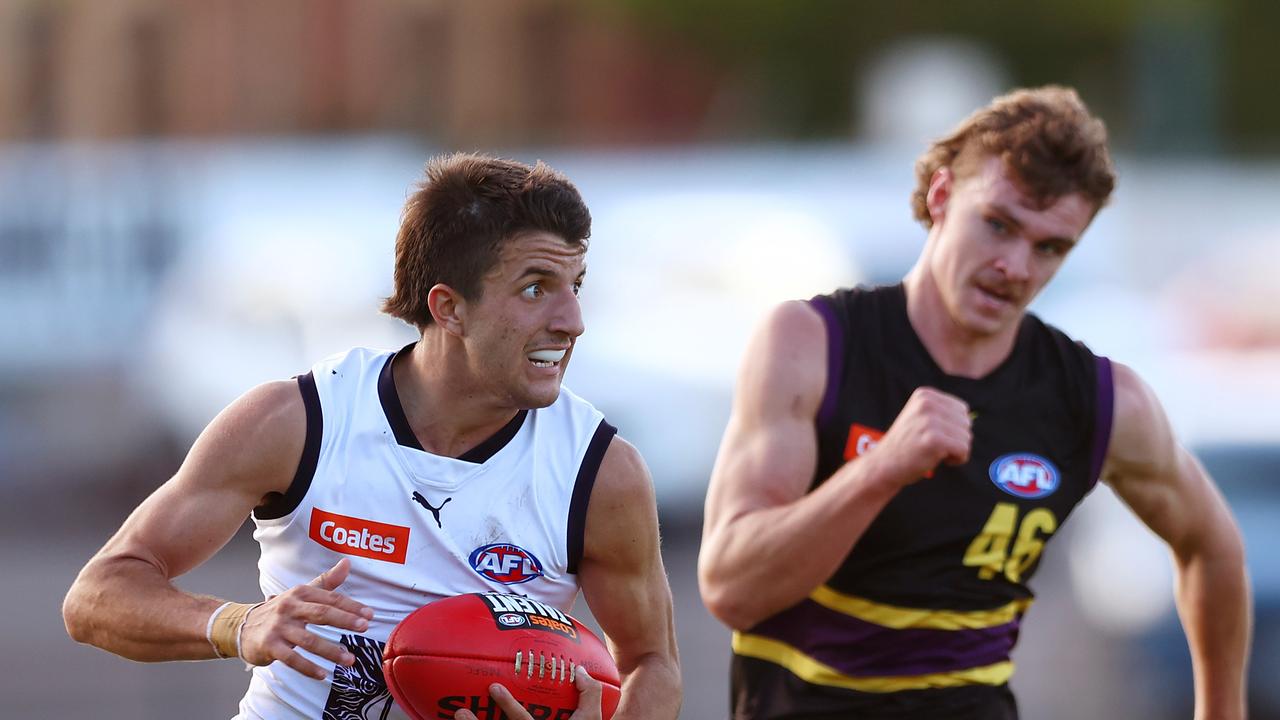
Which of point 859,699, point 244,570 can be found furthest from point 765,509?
point 244,570

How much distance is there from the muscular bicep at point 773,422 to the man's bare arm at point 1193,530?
3.01 feet

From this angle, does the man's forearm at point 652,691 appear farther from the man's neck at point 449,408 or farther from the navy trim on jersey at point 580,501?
the man's neck at point 449,408

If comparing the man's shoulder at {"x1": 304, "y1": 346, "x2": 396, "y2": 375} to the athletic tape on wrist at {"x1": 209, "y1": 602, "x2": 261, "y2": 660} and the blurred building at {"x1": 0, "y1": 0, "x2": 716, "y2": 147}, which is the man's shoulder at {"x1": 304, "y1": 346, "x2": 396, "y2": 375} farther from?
the blurred building at {"x1": 0, "y1": 0, "x2": 716, "y2": 147}

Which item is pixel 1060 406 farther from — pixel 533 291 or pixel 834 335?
pixel 533 291

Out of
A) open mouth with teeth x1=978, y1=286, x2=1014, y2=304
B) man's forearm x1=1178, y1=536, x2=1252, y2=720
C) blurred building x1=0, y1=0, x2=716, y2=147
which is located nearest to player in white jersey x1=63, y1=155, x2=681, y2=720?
A: open mouth with teeth x1=978, y1=286, x2=1014, y2=304

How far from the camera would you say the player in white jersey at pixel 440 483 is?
4.26m

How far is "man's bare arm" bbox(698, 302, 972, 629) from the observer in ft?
14.4

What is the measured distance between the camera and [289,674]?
4.37 metres

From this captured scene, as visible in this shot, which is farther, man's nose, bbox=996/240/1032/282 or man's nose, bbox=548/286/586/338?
man's nose, bbox=996/240/1032/282

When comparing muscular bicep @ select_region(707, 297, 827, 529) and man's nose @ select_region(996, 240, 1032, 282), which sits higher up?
man's nose @ select_region(996, 240, 1032, 282)

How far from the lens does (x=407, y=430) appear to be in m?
4.40

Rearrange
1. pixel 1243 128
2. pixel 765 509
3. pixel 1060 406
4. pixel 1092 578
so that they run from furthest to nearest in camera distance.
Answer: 1. pixel 1243 128
2. pixel 1092 578
3. pixel 1060 406
4. pixel 765 509

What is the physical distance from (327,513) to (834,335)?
1517 millimetres

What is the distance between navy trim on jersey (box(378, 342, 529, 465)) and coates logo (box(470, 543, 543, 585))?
0.22 metres
